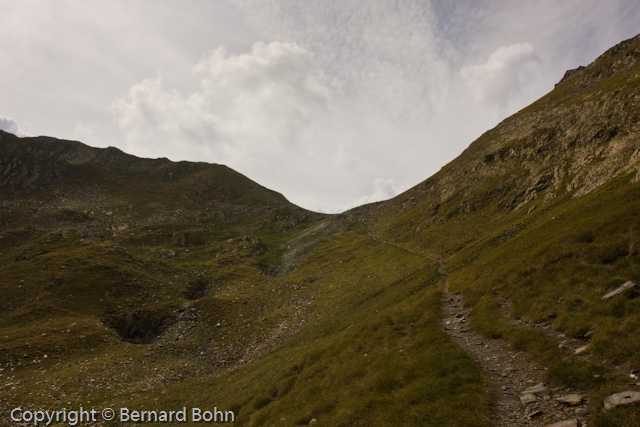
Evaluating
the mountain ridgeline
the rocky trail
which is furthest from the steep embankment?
the rocky trail

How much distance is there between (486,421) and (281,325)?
45.5m

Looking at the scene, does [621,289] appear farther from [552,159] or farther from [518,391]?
[552,159]

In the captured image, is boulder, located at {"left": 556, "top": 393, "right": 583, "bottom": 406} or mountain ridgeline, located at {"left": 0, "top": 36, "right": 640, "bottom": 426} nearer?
boulder, located at {"left": 556, "top": 393, "right": 583, "bottom": 406}

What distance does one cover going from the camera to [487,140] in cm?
13025

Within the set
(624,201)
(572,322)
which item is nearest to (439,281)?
(624,201)

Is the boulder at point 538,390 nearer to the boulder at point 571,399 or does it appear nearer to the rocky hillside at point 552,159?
the boulder at point 571,399

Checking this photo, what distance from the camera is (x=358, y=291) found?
60.6 metres

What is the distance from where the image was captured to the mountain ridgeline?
19.2 metres

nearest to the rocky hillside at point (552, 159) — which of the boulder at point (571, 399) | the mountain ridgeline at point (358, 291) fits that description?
the mountain ridgeline at point (358, 291)

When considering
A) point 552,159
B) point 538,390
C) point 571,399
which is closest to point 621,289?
point 538,390

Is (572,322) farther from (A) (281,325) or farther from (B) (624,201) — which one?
(A) (281,325)

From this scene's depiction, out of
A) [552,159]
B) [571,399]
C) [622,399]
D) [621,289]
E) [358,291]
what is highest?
[552,159]

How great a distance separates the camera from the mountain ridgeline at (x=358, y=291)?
1922cm

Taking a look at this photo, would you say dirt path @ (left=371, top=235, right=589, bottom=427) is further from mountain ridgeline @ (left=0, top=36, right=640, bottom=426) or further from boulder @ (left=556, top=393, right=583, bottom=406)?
mountain ridgeline @ (left=0, top=36, right=640, bottom=426)
